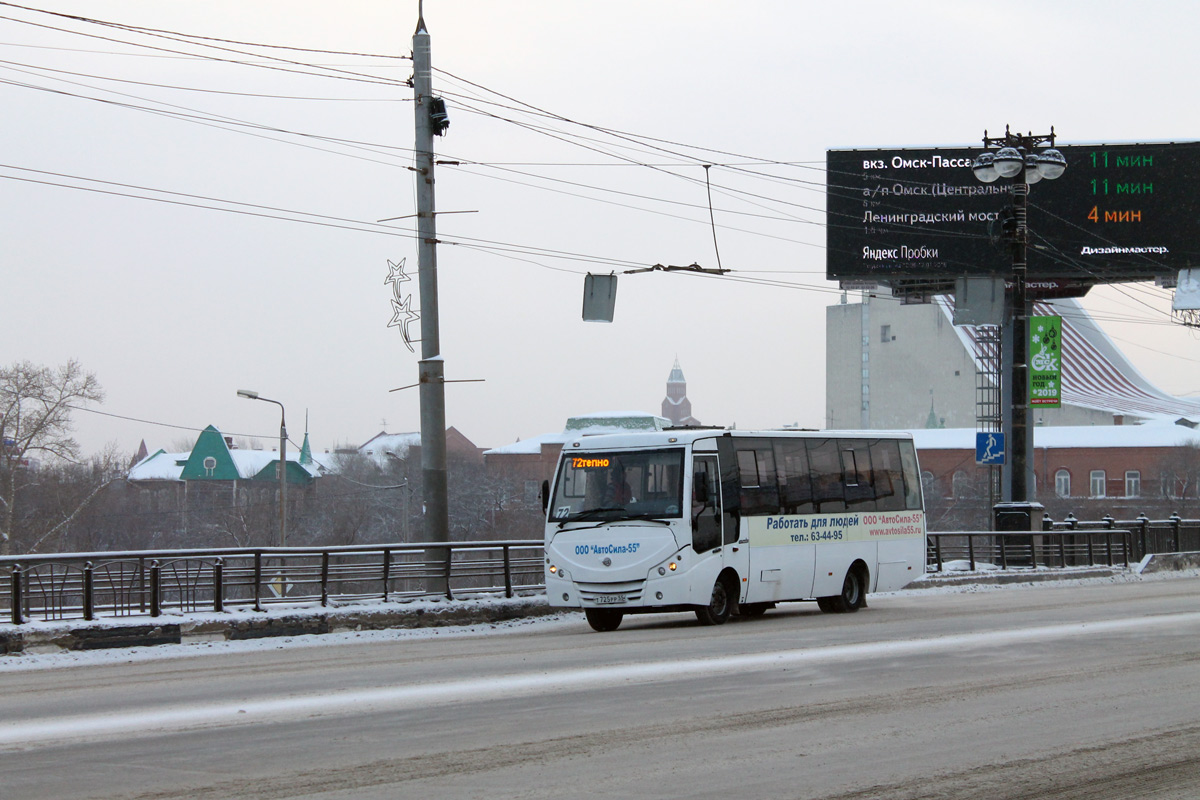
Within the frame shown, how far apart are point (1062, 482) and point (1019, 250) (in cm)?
8076

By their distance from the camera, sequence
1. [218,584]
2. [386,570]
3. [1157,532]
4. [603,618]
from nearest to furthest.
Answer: [218,584], [603,618], [386,570], [1157,532]

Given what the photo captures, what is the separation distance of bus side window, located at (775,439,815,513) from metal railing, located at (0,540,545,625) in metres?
3.99

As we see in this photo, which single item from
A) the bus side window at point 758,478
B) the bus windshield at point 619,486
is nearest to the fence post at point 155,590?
the bus windshield at point 619,486

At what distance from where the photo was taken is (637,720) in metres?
9.66

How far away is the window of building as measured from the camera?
4141 inches

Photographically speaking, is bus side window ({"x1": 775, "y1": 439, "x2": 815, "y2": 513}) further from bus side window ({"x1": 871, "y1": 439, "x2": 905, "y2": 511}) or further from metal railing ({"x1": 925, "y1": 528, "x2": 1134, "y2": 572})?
metal railing ({"x1": 925, "y1": 528, "x2": 1134, "y2": 572})

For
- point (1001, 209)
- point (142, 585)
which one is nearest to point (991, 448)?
point (1001, 209)

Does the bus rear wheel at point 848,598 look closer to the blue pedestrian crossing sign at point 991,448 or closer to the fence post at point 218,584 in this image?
the fence post at point 218,584

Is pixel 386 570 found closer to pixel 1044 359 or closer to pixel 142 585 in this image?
pixel 142 585

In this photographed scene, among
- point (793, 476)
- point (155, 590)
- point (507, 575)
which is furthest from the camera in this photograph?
point (507, 575)

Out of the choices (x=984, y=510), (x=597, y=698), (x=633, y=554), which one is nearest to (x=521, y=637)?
(x=633, y=554)

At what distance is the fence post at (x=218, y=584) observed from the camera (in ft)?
59.1

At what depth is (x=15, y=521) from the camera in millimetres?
61688

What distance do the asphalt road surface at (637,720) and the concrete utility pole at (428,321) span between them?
5.39 meters
